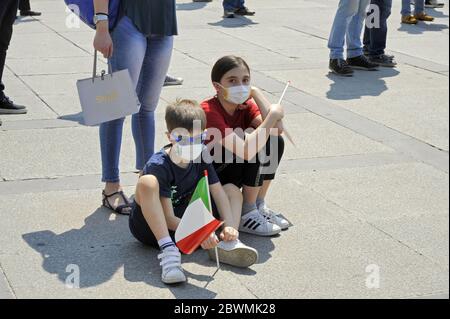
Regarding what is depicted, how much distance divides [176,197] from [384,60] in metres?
5.46

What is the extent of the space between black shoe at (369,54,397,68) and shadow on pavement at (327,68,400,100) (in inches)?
4.5

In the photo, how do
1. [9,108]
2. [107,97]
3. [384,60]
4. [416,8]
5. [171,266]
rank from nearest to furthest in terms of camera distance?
1. [171,266]
2. [107,97]
3. [9,108]
4. [384,60]
5. [416,8]

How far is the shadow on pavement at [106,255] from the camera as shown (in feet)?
13.8

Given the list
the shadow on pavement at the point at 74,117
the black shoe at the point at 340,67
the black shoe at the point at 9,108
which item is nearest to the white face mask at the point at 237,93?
the shadow on pavement at the point at 74,117

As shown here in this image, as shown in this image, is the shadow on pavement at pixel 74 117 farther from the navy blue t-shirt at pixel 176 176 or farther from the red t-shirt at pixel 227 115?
the navy blue t-shirt at pixel 176 176

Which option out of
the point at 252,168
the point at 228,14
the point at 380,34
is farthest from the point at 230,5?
the point at 252,168

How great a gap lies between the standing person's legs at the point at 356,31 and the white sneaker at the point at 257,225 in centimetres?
476

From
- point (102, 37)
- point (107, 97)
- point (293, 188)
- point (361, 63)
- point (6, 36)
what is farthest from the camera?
point (361, 63)

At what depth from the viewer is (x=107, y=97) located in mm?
4879

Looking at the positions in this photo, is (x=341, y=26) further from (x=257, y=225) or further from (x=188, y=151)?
(x=188, y=151)

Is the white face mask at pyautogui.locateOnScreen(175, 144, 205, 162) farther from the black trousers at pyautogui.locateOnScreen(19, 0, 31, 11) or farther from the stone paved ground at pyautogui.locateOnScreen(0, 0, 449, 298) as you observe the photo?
the black trousers at pyautogui.locateOnScreen(19, 0, 31, 11)

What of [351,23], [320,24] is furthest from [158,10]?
[320,24]

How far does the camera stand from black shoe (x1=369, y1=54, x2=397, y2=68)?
943cm
